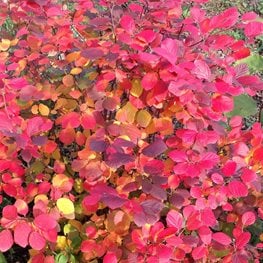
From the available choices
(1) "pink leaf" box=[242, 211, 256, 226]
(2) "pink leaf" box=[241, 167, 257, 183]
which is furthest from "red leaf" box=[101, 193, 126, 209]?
(1) "pink leaf" box=[242, 211, 256, 226]

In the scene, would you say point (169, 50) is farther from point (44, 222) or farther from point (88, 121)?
point (44, 222)

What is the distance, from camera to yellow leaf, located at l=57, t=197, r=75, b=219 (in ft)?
4.86

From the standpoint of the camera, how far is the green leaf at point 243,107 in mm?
2246

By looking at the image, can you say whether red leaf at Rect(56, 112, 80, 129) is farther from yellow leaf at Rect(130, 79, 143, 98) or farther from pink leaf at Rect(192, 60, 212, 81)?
pink leaf at Rect(192, 60, 212, 81)

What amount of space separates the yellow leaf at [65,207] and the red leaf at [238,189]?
44cm

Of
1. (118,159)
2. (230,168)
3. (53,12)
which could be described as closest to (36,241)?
(118,159)

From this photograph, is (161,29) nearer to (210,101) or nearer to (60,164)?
(210,101)

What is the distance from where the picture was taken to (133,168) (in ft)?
4.88

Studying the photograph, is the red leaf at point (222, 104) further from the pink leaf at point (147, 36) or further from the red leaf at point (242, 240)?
the red leaf at point (242, 240)

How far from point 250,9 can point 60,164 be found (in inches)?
111

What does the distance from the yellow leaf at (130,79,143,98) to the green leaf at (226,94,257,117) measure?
91 centimetres

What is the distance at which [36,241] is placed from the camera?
133cm

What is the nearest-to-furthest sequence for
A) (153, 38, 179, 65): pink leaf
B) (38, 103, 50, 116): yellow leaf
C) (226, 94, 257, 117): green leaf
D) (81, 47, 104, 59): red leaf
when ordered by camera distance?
(153, 38, 179, 65): pink leaf < (81, 47, 104, 59): red leaf < (38, 103, 50, 116): yellow leaf < (226, 94, 257, 117): green leaf

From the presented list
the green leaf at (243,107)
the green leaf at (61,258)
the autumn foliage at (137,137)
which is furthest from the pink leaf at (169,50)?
the green leaf at (243,107)
